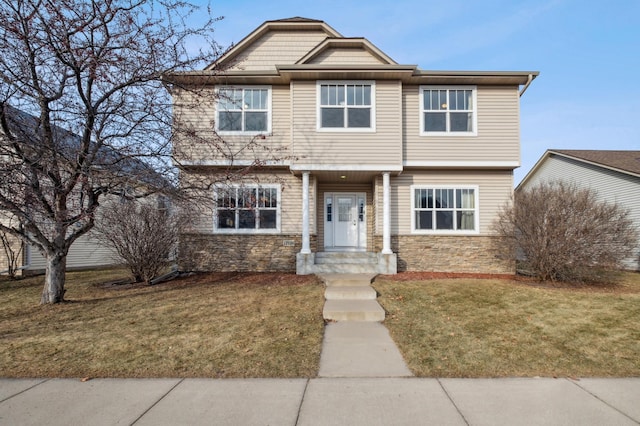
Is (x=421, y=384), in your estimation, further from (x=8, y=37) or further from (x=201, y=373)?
(x=8, y=37)

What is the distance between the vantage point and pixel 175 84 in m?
7.43

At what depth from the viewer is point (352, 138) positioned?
421 inches

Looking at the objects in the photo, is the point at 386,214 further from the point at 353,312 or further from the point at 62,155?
the point at 62,155

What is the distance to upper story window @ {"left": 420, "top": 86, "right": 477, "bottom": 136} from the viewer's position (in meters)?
11.2

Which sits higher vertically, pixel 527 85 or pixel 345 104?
pixel 527 85

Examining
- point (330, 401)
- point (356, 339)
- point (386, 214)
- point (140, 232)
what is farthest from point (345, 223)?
point (330, 401)

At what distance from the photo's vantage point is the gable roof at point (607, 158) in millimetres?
15238

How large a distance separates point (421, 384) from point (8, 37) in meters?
8.95

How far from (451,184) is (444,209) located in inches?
35.4

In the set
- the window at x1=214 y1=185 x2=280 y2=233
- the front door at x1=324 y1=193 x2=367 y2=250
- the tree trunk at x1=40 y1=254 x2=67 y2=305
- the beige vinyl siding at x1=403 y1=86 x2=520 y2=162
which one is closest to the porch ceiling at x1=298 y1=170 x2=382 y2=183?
the front door at x1=324 y1=193 x2=367 y2=250

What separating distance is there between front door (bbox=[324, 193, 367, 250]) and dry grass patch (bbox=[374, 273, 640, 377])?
136 inches

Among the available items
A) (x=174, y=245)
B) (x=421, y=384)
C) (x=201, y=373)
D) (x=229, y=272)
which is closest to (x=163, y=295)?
(x=174, y=245)

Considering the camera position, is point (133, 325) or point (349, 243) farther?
point (349, 243)

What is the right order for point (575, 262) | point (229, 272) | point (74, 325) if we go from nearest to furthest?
point (74, 325), point (575, 262), point (229, 272)
